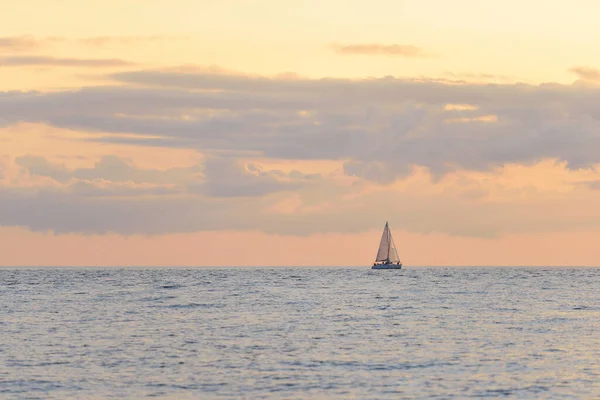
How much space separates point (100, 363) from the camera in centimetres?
5359

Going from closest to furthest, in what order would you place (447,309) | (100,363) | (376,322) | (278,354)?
(100,363) < (278,354) < (376,322) < (447,309)

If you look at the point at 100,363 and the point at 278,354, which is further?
the point at 278,354

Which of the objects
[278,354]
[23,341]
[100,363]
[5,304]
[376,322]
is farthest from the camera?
[5,304]

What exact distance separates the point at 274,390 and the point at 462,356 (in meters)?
16.1

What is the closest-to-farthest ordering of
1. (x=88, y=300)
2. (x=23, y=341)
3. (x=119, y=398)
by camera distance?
(x=119, y=398) → (x=23, y=341) → (x=88, y=300)

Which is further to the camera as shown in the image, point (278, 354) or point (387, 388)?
point (278, 354)

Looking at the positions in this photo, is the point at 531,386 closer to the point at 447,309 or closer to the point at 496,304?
the point at 447,309

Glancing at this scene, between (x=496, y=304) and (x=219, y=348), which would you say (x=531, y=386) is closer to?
(x=219, y=348)

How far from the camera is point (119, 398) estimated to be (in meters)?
42.8

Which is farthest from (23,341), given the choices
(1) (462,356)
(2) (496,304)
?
(2) (496,304)

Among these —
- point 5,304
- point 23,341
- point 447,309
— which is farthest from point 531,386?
point 5,304

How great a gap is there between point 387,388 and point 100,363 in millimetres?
17606

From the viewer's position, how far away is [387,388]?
4516 centimetres

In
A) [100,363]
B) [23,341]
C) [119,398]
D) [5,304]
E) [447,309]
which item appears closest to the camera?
[119,398]
